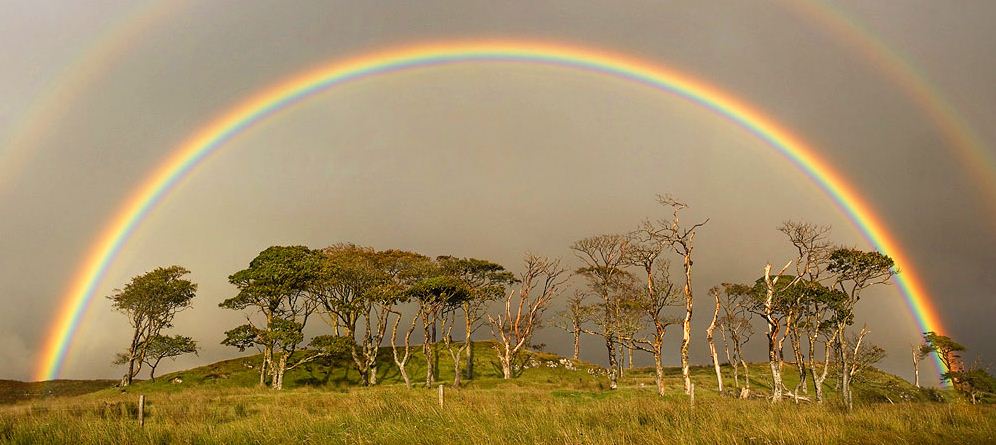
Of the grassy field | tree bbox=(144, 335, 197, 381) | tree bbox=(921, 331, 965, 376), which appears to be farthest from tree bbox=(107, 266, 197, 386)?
tree bbox=(921, 331, 965, 376)

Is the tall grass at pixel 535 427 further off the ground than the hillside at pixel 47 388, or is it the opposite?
the tall grass at pixel 535 427

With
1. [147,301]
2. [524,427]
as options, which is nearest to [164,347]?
[147,301]

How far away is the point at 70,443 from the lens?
1284 cm

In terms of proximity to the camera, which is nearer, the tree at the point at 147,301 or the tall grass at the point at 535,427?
the tall grass at the point at 535,427

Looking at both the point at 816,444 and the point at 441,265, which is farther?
the point at 441,265

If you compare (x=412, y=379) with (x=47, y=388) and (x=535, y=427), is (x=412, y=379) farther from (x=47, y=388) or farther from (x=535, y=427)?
(x=535, y=427)

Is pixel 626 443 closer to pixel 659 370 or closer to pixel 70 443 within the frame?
pixel 70 443

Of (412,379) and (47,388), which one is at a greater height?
(47,388)

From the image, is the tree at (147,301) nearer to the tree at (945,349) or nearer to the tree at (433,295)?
the tree at (433,295)

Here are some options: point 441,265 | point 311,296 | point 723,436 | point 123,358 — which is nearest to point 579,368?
point 441,265

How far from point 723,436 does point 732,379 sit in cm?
6552

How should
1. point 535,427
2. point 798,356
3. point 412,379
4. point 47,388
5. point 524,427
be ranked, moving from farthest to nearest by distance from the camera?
1. point 47,388
2. point 412,379
3. point 798,356
4. point 524,427
5. point 535,427

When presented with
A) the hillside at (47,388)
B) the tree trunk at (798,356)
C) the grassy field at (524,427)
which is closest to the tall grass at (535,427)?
the grassy field at (524,427)

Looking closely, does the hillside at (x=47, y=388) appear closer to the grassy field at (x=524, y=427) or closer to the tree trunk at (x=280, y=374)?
the tree trunk at (x=280, y=374)
